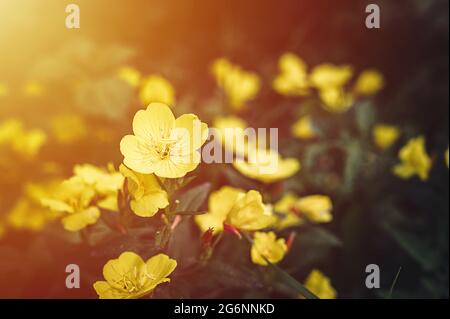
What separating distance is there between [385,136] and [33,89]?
53.0 inches

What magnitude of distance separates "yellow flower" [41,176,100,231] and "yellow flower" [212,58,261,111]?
3.88 feet

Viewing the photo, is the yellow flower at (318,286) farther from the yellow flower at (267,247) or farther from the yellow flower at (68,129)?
the yellow flower at (68,129)

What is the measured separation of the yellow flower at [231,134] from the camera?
1969 millimetres

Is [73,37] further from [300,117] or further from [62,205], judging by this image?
[62,205]

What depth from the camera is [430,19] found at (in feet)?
A: 8.10

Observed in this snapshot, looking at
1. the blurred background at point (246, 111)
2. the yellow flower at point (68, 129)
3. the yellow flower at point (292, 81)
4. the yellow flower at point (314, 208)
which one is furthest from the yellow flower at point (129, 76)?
the yellow flower at point (314, 208)

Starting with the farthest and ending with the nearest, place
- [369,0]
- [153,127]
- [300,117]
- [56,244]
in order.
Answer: [369,0]
[300,117]
[56,244]
[153,127]

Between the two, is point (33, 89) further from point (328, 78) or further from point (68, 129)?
point (328, 78)

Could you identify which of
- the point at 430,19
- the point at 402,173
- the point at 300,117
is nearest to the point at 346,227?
the point at 402,173

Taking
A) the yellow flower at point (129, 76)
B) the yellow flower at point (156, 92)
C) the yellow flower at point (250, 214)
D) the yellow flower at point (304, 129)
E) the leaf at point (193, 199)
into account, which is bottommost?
the yellow flower at point (250, 214)

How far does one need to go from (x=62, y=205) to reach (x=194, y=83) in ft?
5.10

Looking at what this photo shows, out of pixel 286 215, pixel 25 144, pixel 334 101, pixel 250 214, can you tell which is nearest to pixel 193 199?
pixel 250 214

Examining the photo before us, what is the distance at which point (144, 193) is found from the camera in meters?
1.14

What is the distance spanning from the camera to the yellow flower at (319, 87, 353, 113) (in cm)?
225
